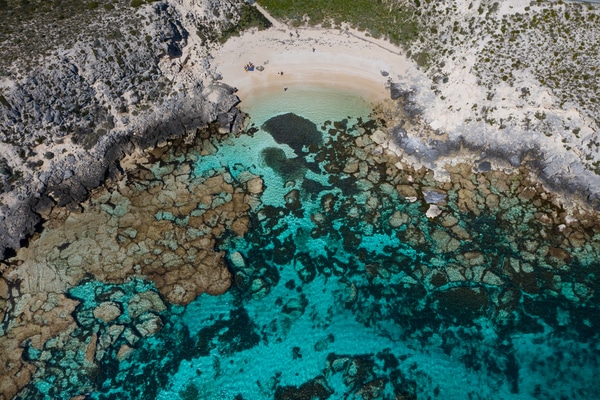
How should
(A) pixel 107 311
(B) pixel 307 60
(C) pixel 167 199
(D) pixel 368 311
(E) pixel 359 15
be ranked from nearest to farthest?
(D) pixel 368 311 < (A) pixel 107 311 < (C) pixel 167 199 < (B) pixel 307 60 < (E) pixel 359 15

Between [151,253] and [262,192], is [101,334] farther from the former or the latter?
[262,192]

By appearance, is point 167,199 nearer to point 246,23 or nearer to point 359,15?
point 246,23

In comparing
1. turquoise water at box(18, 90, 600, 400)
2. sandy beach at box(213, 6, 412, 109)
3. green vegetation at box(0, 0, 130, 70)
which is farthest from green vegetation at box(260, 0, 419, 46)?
green vegetation at box(0, 0, 130, 70)

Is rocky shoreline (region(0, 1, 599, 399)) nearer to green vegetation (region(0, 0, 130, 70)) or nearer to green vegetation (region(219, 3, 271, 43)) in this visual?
green vegetation (region(0, 0, 130, 70))

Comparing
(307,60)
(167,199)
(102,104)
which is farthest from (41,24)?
(307,60)

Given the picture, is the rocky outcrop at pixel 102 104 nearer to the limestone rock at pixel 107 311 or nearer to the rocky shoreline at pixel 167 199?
the rocky shoreline at pixel 167 199

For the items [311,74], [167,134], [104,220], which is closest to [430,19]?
[311,74]
